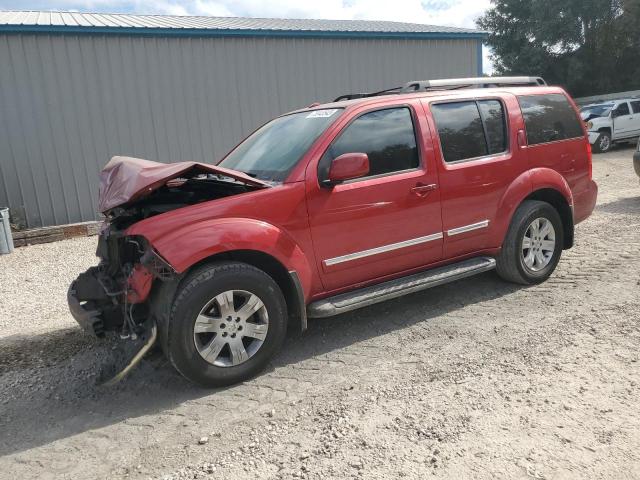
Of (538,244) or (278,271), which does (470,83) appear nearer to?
(538,244)

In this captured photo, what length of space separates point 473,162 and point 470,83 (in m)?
0.99

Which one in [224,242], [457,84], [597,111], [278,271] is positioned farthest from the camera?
[597,111]

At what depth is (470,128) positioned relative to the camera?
4.62 m

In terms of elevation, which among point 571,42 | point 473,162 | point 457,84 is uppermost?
point 571,42

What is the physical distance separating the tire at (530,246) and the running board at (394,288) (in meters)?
0.27

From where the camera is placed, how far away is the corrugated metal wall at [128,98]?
8836 mm

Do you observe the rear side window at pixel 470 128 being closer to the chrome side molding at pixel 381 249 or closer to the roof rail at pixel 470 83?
the roof rail at pixel 470 83

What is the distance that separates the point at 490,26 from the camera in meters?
36.1

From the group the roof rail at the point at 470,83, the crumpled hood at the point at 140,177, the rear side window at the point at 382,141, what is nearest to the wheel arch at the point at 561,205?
the roof rail at the point at 470,83

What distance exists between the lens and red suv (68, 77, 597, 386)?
3.40 m

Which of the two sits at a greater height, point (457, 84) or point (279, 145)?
point (457, 84)

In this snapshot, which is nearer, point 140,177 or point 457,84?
point 140,177

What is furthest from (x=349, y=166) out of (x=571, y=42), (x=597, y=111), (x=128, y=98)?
(x=571, y=42)

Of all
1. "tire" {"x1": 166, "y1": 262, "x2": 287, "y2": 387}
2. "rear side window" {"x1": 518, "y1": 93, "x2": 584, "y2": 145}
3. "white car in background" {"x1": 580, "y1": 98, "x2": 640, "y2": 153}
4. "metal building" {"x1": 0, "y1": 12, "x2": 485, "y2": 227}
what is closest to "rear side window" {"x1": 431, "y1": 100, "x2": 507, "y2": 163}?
"rear side window" {"x1": 518, "y1": 93, "x2": 584, "y2": 145}
